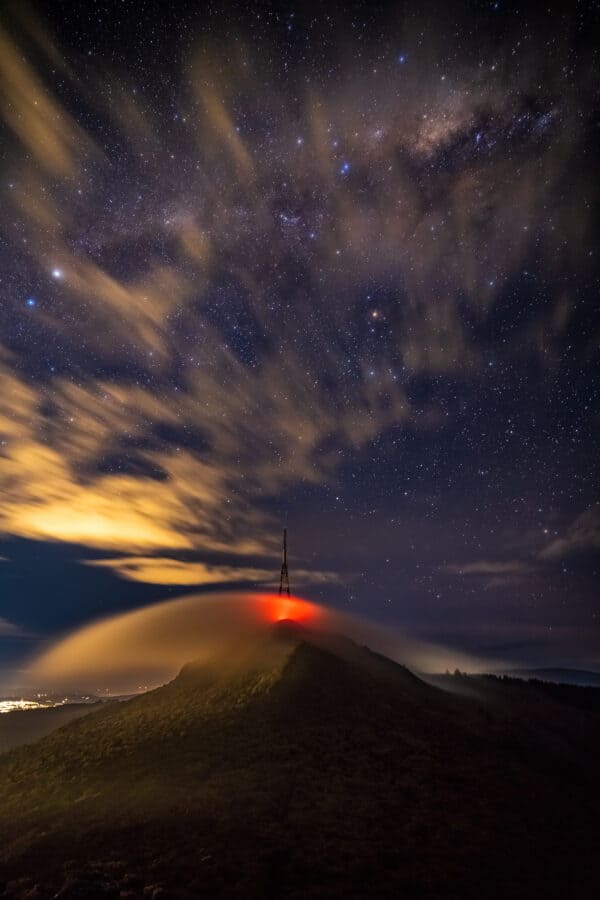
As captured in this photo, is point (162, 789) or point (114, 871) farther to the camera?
point (162, 789)

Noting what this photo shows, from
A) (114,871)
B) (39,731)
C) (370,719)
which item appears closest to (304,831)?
(114,871)

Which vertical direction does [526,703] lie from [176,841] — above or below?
above

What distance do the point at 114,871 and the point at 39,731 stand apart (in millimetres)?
60092

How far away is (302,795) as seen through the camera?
29719 mm

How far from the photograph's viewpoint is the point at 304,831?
1011 inches

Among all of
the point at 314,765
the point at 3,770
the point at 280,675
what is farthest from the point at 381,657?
the point at 3,770

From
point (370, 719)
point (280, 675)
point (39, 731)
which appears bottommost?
point (39, 731)

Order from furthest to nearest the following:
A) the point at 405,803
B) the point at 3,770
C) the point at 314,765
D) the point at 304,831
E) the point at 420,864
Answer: the point at 3,770
the point at 314,765
the point at 405,803
the point at 304,831
the point at 420,864

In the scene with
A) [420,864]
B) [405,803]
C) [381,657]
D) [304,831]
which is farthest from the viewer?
[381,657]

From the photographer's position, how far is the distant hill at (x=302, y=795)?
22.2m

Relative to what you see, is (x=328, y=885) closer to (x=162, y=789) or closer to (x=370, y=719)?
(x=162, y=789)

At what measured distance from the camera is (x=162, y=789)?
103 ft

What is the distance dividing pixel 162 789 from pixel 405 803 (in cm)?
1488

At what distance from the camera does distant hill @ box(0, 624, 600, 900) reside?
874 inches
